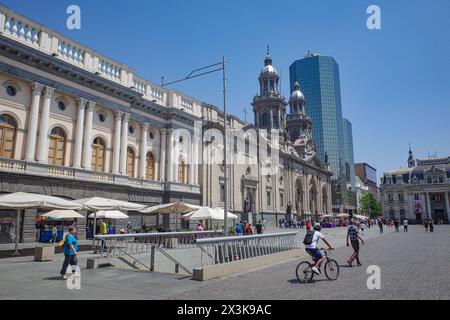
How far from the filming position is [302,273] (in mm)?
11391

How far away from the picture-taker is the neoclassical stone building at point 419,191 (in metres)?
100

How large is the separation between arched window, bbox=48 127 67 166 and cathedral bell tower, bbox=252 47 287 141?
5191cm

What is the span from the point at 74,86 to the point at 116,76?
14.6ft

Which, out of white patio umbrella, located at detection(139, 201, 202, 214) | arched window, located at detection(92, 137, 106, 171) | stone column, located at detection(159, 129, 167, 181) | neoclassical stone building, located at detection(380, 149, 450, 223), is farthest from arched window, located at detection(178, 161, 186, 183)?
neoclassical stone building, located at detection(380, 149, 450, 223)

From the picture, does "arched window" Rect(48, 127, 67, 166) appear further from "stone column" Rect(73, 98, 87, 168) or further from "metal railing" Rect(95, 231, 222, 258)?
"metal railing" Rect(95, 231, 222, 258)

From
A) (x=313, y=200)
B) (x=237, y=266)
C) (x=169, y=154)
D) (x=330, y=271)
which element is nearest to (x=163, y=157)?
(x=169, y=154)

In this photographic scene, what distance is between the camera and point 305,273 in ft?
35.2

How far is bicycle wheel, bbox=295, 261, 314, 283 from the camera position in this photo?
35.3 feet

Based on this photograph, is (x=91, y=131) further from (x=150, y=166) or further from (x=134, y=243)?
(x=134, y=243)

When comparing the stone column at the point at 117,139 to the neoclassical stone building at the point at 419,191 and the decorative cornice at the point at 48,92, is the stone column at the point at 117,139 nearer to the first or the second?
the decorative cornice at the point at 48,92

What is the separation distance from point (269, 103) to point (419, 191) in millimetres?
59417

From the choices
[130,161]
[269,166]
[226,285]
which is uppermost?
[269,166]

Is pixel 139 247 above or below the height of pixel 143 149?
below
